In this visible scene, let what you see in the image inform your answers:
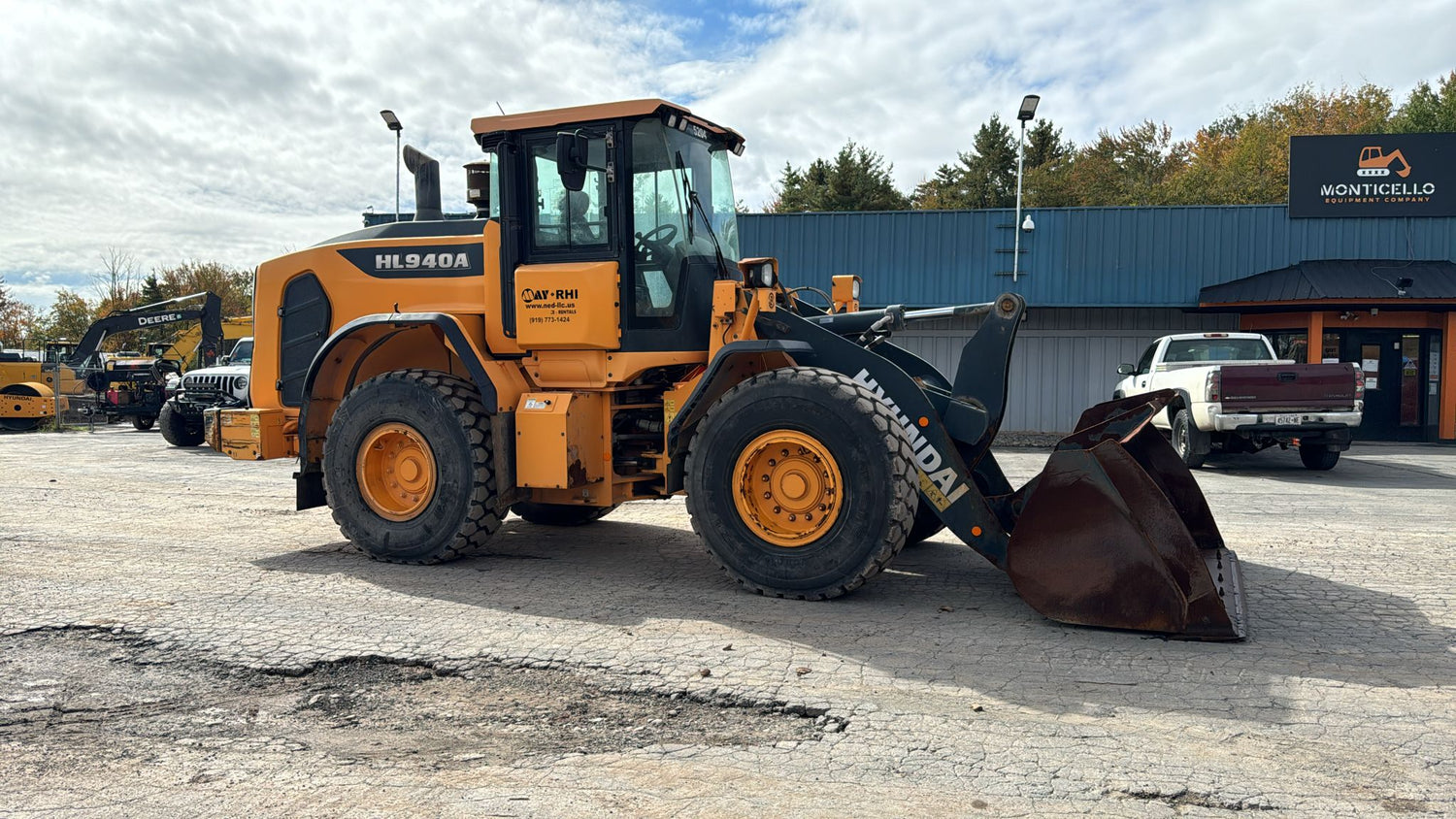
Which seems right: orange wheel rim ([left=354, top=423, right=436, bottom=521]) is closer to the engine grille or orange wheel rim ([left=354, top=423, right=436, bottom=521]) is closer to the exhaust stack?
the exhaust stack

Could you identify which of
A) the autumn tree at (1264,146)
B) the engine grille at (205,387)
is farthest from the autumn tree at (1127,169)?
the engine grille at (205,387)

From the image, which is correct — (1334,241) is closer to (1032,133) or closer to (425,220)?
(425,220)

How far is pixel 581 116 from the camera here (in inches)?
240

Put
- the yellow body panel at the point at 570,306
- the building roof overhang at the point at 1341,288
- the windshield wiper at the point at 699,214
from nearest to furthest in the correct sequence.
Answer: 1. the yellow body panel at the point at 570,306
2. the windshield wiper at the point at 699,214
3. the building roof overhang at the point at 1341,288

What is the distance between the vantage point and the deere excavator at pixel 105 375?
70.6ft

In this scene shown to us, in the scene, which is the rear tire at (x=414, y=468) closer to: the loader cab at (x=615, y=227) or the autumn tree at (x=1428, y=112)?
the loader cab at (x=615, y=227)

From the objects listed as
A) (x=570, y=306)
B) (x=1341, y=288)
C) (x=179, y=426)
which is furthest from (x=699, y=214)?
(x=1341, y=288)

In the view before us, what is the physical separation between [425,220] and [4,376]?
19788mm

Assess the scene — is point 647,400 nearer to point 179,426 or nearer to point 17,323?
point 179,426

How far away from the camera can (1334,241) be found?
19781mm

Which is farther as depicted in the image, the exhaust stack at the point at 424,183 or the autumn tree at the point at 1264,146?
the autumn tree at the point at 1264,146

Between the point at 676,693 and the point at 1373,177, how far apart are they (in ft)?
70.6

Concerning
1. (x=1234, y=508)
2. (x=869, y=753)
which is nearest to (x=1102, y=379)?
(x=1234, y=508)

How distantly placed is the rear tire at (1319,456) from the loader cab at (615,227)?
10400 millimetres
